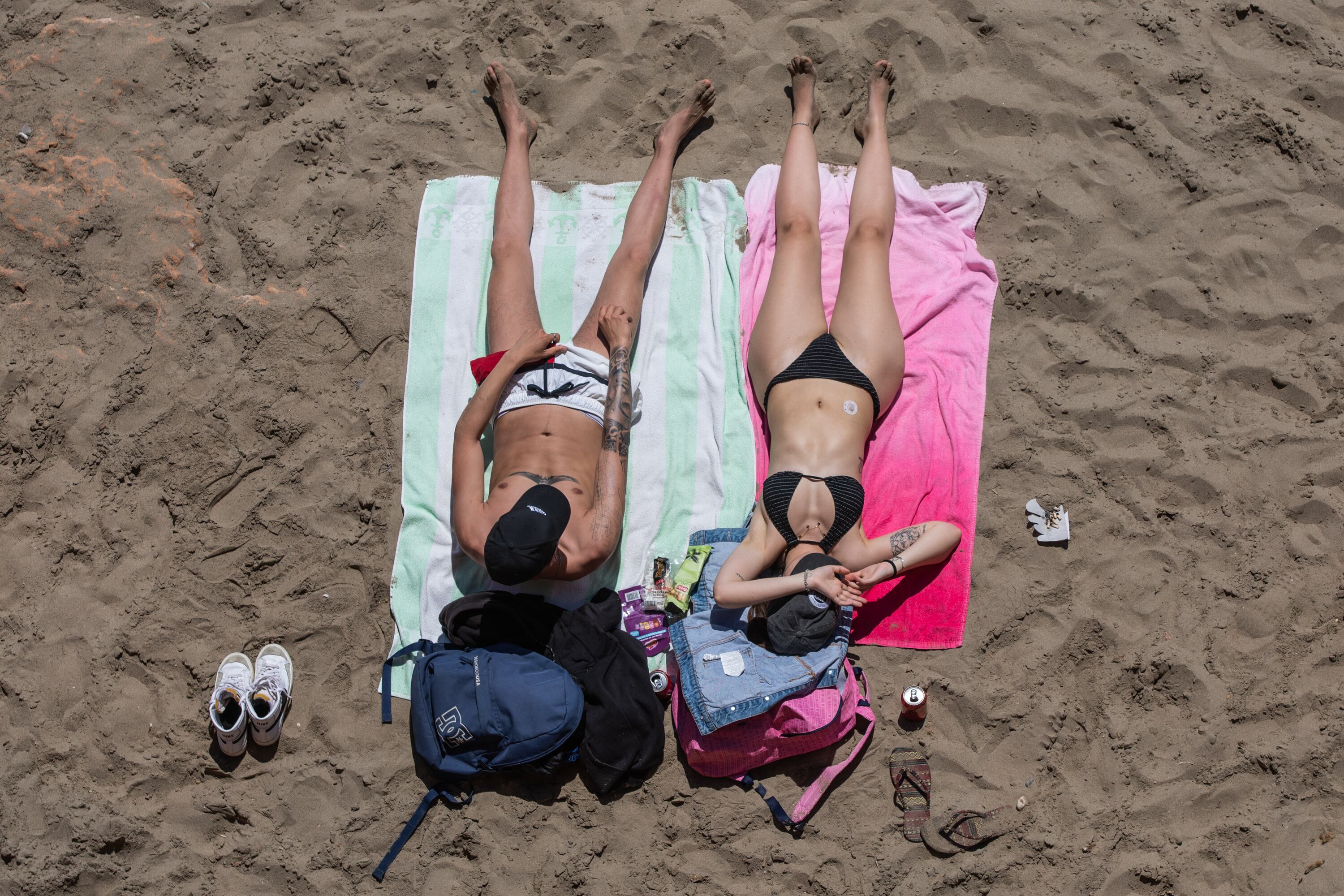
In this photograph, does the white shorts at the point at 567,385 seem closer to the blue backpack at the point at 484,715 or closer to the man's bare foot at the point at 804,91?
the blue backpack at the point at 484,715

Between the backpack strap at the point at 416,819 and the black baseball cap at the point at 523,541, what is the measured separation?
4.41ft

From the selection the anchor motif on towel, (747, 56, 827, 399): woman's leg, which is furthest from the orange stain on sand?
(747, 56, 827, 399): woman's leg

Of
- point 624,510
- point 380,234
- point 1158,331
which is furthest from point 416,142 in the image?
point 1158,331

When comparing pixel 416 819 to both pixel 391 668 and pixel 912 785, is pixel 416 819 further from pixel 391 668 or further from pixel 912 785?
pixel 912 785

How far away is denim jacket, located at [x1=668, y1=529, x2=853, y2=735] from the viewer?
15.1 feet

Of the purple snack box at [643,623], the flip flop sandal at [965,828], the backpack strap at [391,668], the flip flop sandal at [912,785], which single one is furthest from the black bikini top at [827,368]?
the backpack strap at [391,668]

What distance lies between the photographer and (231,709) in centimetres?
483

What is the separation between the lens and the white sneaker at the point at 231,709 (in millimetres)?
Result: 4762

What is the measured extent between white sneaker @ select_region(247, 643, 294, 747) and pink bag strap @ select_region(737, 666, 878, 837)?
2556 millimetres

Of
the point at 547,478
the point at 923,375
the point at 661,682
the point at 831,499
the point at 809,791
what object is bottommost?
the point at 809,791

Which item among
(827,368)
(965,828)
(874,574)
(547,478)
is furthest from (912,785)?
(547,478)

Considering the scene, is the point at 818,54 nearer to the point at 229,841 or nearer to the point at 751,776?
the point at 751,776

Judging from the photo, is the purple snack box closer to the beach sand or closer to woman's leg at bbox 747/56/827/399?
the beach sand

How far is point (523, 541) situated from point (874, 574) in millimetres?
1924
